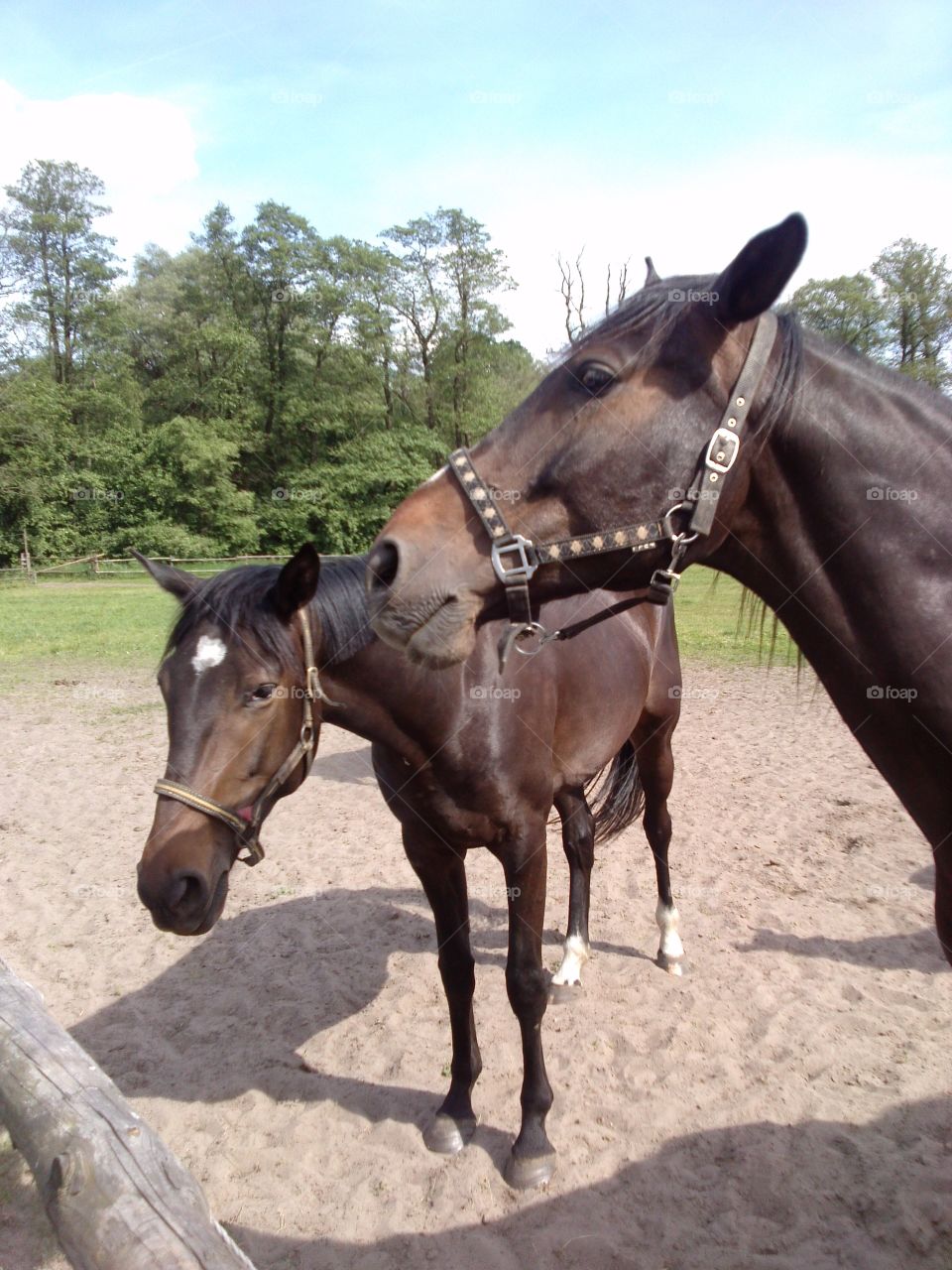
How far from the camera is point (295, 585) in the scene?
8.02ft

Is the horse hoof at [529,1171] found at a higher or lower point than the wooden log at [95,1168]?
lower

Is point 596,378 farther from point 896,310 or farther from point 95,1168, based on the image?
point 95,1168

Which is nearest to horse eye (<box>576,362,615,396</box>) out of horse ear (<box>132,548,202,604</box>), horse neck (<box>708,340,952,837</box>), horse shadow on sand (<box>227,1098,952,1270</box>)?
horse neck (<box>708,340,952,837</box>)

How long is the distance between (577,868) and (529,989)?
4.91 feet

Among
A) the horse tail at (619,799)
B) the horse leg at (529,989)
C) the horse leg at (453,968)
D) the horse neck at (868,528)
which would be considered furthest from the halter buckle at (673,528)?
the horse tail at (619,799)

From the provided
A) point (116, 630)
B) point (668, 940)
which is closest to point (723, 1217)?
point (668, 940)

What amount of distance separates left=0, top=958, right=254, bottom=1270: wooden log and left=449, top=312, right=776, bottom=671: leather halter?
1443mm

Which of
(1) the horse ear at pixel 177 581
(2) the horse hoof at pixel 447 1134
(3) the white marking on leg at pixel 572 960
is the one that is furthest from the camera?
(3) the white marking on leg at pixel 572 960

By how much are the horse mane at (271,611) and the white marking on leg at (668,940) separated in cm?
276

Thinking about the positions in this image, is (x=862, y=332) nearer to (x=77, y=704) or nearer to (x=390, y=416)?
(x=77, y=704)

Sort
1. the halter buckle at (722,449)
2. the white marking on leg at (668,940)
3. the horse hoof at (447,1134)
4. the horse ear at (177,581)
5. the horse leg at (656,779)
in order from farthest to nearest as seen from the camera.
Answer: the horse leg at (656,779), the white marking on leg at (668,940), the horse hoof at (447,1134), the horse ear at (177,581), the halter buckle at (722,449)

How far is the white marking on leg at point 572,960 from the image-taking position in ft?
13.4

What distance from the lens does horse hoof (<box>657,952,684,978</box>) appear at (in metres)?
4.14

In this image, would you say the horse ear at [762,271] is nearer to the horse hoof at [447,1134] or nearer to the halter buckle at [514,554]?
the halter buckle at [514,554]
